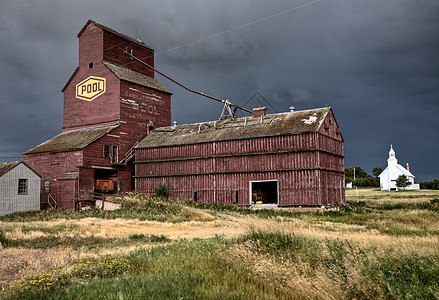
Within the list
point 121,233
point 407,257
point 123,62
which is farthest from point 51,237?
point 123,62

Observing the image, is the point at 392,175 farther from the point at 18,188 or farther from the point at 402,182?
the point at 18,188

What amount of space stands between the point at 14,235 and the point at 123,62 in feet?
100

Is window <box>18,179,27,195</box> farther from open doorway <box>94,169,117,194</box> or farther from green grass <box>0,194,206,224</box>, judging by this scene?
open doorway <box>94,169,117,194</box>

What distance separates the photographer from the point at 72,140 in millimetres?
39375

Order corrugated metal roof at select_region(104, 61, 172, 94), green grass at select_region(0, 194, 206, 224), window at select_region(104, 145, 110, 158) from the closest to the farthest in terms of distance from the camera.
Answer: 1. green grass at select_region(0, 194, 206, 224)
2. window at select_region(104, 145, 110, 158)
3. corrugated metal roof at select_region(104, 61, 172, 94)

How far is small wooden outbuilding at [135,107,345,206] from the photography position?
103 ft

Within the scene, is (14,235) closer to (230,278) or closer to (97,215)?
(97,215)

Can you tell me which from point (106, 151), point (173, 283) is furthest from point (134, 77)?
point (173, 283)

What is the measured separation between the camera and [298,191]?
31219 millimetres

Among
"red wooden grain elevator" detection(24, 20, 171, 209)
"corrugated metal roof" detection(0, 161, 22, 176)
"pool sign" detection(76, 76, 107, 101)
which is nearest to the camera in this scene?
"corrugated metal roof" detection(0, 161, 22, 176)

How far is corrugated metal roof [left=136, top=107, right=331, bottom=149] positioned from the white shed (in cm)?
1087

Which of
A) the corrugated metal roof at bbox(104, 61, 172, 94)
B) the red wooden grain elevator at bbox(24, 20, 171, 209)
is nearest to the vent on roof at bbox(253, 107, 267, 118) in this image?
the red wooden grain elevator at bbox(24, 20, 171, 209)

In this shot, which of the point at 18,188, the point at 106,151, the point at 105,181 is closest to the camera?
the point at 18,188

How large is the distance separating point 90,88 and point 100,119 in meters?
4.15
